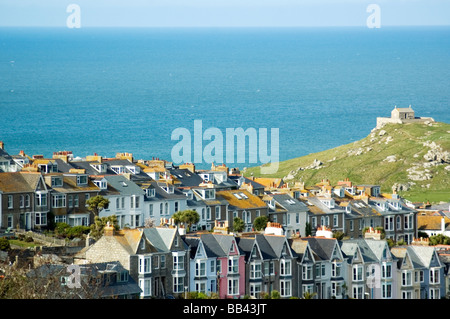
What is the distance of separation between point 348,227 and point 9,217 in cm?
2049

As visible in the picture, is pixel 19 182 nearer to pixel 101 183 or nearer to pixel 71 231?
pixel 71 231

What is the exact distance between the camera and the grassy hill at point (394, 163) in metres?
123

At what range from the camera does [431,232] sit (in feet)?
258

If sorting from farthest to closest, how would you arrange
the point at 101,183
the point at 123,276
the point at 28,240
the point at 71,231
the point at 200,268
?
1. the point at 101,183
2. the point at 71,231
3. the point at 28,240
4. the point at 200,268
5. the point at 123,276

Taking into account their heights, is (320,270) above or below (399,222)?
below

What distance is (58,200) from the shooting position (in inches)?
2625

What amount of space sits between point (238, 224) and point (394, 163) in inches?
2584

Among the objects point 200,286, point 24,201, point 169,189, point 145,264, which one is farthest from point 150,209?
point 145,264

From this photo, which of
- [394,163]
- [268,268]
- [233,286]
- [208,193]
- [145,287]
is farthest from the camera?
[394,163]

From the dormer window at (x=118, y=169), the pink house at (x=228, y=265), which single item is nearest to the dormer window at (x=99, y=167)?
the dormer window at (x=118, y=169)

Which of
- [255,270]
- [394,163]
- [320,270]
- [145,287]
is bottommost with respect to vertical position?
[145,287]

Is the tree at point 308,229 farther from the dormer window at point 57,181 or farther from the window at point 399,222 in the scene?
the dormer window at point 57,181

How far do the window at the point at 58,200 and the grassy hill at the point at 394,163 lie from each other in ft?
170

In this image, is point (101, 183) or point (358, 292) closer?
point (358, 292)
